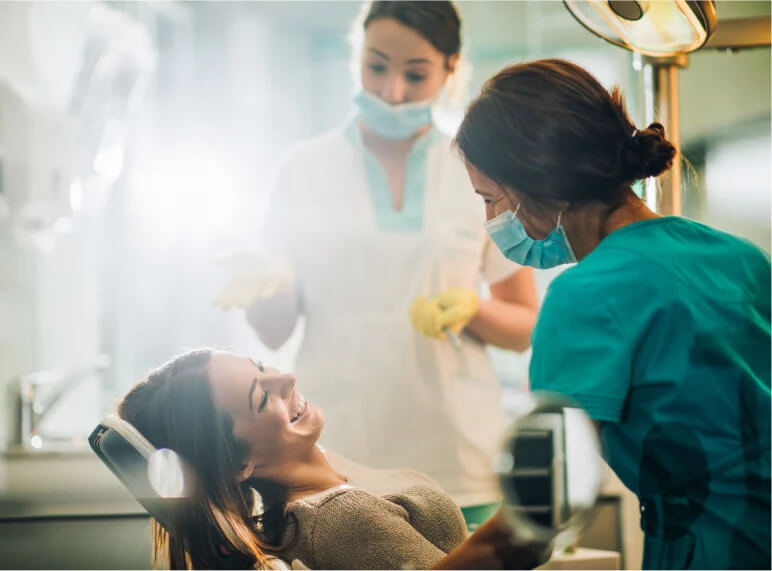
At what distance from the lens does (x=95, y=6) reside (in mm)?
1711

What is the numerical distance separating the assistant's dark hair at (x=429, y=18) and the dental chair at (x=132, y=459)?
2.78 feet

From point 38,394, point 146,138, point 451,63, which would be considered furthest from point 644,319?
point 38,394

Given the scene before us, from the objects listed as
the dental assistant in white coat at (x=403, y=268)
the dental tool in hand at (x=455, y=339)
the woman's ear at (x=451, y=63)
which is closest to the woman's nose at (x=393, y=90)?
the dental assistant in white coat at (x=403, y=268)

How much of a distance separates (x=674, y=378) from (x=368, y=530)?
0.44 metres

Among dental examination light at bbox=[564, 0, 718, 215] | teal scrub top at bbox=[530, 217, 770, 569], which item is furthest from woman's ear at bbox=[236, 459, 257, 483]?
dental examination light at bbox=[564, 0, 718, 215]

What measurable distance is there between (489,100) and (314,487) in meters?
0.53

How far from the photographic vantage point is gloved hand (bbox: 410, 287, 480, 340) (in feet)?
4.54

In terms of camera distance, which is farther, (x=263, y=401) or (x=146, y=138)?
(x=146, y=138)

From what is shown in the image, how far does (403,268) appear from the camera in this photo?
1.41m

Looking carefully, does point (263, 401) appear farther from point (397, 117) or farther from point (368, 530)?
point (397, 117)

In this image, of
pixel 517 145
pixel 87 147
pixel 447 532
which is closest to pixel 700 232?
pixel 517 145

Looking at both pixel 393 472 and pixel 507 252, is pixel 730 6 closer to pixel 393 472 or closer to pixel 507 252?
pixel 507 252

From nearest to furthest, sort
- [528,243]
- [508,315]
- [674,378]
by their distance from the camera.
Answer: [674,378] < [528,243] < [508,315]

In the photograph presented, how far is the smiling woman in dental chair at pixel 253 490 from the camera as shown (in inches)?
38.7
